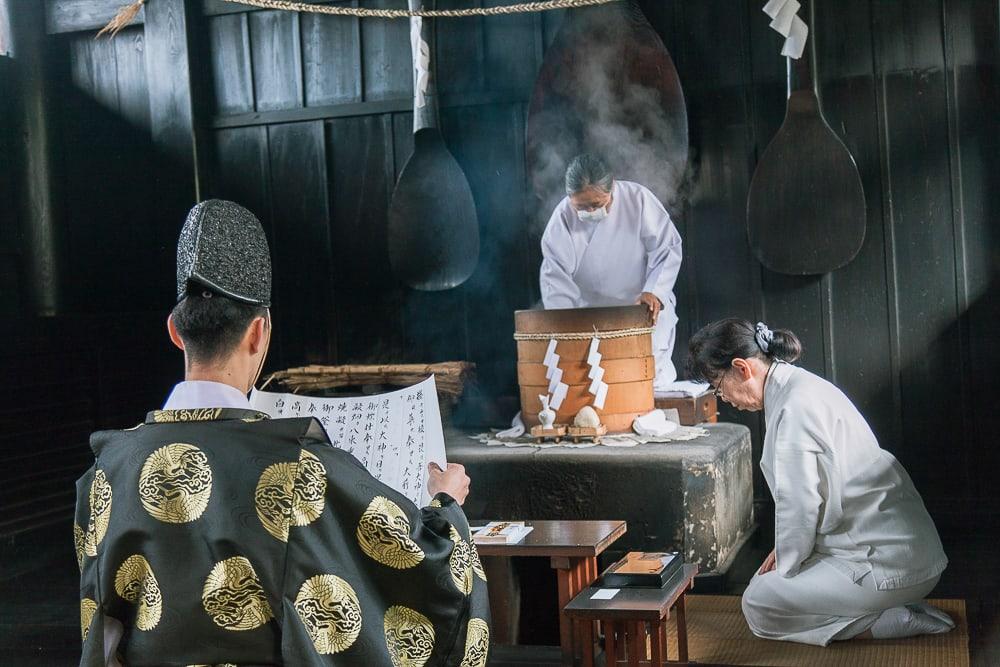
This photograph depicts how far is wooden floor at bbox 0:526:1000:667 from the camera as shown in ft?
12.9

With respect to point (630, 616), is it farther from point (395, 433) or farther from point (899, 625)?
point (899, 625)

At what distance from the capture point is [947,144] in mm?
5125

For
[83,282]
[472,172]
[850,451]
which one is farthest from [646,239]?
[83,282]

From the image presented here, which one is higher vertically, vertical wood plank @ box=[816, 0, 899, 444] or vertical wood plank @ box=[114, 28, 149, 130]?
vertical wood plank @ box=[114, 28, 149, 130]

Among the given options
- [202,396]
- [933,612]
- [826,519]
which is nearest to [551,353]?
[826,519]

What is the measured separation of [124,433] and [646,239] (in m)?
3.91

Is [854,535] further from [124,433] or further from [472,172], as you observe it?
[472,172]

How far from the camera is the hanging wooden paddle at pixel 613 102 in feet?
18.0

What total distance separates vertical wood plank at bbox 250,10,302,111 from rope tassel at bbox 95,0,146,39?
69 cm

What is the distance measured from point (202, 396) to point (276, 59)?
4.88m

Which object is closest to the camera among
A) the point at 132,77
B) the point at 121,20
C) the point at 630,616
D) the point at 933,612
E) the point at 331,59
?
the point at 630,616

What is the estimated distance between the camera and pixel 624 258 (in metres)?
5.50

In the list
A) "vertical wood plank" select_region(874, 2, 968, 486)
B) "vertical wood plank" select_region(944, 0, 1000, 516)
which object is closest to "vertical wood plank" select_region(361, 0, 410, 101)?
"vertical wood plank" select_region(874, 2, 968, 486)

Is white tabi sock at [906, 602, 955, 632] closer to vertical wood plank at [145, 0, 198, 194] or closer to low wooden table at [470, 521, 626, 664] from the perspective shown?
low wooden table at [470, 521, 626, 664]
